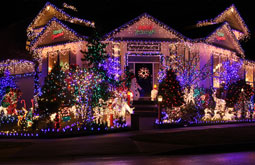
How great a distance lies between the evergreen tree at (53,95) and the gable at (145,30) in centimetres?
1008

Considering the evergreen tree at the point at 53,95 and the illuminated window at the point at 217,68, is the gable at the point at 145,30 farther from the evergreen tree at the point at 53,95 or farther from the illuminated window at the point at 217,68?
the evergreen tree at the point at 53,95

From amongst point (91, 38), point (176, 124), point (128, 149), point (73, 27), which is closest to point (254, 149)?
point (128, 149)

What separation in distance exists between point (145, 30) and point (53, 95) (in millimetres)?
12288

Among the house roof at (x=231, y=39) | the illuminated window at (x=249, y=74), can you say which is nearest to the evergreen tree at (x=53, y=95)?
the house roof at (x=231, y=39)

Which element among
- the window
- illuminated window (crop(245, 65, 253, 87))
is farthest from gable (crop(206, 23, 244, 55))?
the window

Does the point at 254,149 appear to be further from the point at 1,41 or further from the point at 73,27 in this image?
the point at 1,41

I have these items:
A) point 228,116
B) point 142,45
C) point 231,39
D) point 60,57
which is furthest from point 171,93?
point 231,39

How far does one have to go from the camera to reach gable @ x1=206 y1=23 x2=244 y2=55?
3058 centimetres

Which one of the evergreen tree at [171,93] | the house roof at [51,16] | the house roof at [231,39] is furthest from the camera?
the house roof at [51,16]

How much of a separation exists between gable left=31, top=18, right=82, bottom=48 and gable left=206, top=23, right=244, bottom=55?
34.3 feet

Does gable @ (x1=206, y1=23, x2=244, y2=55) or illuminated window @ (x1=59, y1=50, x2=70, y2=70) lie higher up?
gable @ (x1=206, y1=23, x2=244, y2=55)

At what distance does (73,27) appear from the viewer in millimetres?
28828

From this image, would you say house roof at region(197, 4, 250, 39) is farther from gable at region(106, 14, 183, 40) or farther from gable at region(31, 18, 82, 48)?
gable at region(31, 18, 82, 48)

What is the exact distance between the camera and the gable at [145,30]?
28.7 meters
